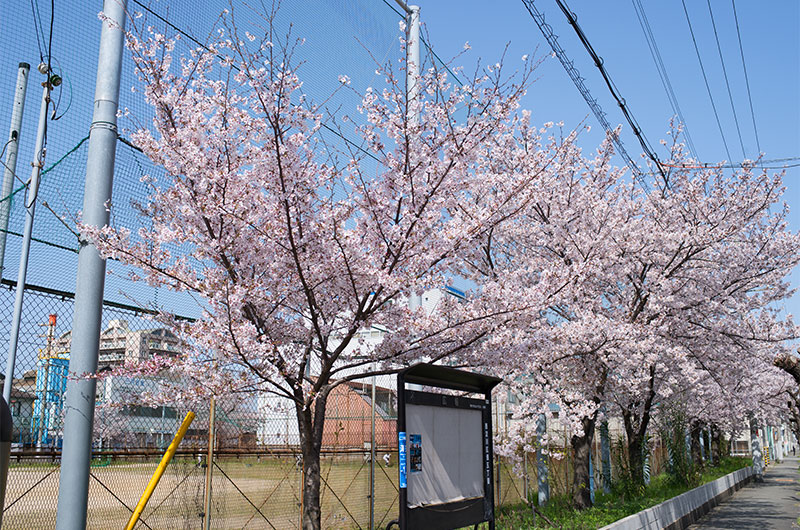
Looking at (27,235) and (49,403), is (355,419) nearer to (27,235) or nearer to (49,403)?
(49,403)

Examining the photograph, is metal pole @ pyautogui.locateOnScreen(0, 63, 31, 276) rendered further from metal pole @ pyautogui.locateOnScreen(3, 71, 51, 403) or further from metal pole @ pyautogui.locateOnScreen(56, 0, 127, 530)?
metal pole @ pyautogui.locateOnScreen(56, 0, 127, 530)

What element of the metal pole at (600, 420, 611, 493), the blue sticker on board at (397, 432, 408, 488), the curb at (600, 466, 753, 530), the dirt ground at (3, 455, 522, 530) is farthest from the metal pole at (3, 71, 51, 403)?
the metal pole at (600, 420, 611, 493)

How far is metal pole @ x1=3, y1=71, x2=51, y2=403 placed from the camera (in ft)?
19.0

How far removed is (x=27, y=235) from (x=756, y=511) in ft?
68.2

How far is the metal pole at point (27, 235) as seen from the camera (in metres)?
5.79

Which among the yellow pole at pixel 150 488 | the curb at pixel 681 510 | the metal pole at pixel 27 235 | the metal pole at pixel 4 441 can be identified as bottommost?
the curb at pixel 681 510

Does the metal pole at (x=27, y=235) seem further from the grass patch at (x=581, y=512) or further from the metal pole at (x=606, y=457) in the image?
the metal pole at (x=606, y=457)

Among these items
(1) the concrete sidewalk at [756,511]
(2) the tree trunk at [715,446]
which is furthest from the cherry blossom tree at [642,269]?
(2) the tree trunk at [715,446]

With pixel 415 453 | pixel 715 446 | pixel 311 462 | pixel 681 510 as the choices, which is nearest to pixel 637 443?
pixel 681 510

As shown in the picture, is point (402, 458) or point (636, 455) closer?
point (402, 458)

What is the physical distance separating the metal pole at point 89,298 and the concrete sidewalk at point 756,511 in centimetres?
1521

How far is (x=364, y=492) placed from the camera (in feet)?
39.8

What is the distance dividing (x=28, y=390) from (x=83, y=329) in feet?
4.98

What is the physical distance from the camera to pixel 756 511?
19.5 metres
